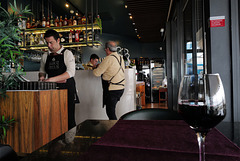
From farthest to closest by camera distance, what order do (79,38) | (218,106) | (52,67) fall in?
(79,38) → (52,67) → (218,106)

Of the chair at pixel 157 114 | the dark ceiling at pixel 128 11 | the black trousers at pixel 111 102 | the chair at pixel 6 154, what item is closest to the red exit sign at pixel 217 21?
the chair at pixel 157 114

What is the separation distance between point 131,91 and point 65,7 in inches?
170

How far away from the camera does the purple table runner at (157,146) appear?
19.4 inches

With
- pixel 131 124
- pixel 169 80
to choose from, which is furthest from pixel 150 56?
pixel 131 124

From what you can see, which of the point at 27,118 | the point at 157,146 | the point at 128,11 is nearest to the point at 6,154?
the point at 157,146

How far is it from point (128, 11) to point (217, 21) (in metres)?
5.19

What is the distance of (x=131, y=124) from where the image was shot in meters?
0.85

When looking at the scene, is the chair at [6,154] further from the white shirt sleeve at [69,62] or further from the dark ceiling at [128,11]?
the dark ceiling at [128,11]

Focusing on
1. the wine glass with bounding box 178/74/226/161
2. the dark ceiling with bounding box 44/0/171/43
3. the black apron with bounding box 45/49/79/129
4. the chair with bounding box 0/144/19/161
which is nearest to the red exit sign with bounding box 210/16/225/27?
the black apron with bounding box 45/49/79/129

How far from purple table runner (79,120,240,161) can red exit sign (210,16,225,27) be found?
1.87m

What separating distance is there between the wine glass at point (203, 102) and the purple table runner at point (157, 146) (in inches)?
4.8

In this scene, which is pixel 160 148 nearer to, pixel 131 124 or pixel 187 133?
pixel 187 133

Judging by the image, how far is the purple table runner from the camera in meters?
0.49

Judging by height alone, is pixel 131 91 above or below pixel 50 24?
below
